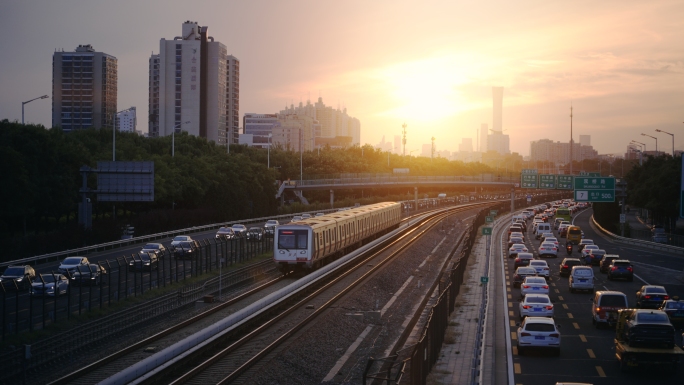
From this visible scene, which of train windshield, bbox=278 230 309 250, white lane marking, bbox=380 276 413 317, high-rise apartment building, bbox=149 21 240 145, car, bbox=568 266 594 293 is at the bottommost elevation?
white lane marking, bbox=380 276 413 317

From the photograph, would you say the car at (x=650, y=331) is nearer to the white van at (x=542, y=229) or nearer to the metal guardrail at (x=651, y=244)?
the metal guardrail at (x=651, y=244)

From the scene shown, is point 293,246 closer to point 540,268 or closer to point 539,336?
point 540,268

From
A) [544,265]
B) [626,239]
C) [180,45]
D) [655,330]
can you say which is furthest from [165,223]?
[180,45]

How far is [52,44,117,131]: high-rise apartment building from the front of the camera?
188m

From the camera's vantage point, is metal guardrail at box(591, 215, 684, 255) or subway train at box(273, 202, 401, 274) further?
metal guardrail at box(591, 215, 684, 255)

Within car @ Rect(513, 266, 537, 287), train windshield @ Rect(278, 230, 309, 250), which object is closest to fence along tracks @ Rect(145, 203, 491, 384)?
train windshield @ Rect(278, 230, 309, 250)

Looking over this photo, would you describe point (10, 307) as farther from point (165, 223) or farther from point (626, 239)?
point (626, 239)

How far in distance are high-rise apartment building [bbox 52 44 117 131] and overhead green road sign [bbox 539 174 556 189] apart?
139m

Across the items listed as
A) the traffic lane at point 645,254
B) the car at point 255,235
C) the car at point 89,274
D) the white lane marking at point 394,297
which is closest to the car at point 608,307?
Answer: the white lane marking at point 394,297

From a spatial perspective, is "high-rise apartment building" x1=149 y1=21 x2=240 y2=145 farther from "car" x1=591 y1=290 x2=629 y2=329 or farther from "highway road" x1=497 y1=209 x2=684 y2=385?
"car" x1=591 y1=290 x2=629 y2=329

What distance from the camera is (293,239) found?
38.3 meters

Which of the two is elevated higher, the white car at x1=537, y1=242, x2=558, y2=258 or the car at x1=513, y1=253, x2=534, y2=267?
the car at x1=513, y1=253, x2=534, y2=267

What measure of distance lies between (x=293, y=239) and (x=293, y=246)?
14.7 inches

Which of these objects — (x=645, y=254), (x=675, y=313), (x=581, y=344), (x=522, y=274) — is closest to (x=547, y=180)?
(x=645, y=254)
